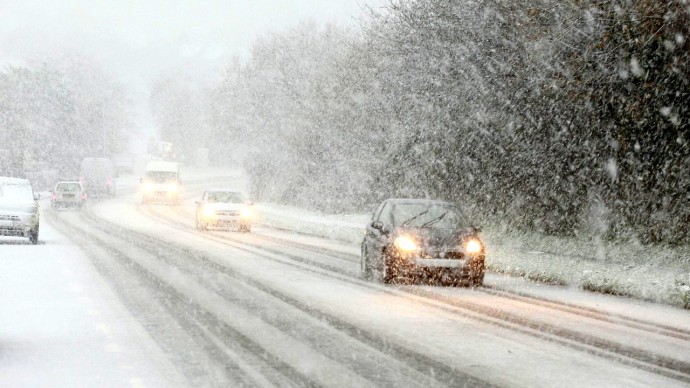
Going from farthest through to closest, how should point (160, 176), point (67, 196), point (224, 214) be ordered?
point (160, 176), point (67, 196), point (224, 214)

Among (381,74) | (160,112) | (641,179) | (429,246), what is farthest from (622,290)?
(160,112)

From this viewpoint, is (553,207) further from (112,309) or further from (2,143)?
(2,143)

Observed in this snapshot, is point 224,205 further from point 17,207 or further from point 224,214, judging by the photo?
point 17,207

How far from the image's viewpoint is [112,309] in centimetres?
1330

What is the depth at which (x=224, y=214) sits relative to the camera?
36750 millimetres

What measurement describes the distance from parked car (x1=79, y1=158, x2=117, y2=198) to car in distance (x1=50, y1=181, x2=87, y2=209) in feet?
42.5

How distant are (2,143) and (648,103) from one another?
263ft

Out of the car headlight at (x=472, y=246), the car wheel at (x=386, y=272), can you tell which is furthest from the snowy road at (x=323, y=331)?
the car headlight at (x=472, y=246)

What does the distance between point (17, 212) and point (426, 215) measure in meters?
13.1

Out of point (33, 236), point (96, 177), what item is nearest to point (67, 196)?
point (96, 177)

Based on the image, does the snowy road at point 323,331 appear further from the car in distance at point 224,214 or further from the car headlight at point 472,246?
the car in distance at point 224,214

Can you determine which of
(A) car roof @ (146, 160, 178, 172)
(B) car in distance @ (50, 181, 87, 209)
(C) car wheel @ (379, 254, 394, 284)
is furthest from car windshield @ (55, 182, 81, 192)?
(C) car wheel @ (379, 254, 394, 284)

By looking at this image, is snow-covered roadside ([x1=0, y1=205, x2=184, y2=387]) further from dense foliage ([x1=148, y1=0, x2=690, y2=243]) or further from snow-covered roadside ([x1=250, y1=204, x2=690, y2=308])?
dense foliage ([x1=148, y1=0, x2=690, y2=243])

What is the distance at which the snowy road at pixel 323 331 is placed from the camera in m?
8.81
